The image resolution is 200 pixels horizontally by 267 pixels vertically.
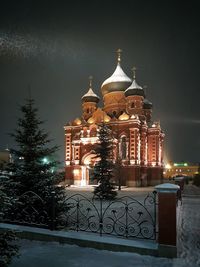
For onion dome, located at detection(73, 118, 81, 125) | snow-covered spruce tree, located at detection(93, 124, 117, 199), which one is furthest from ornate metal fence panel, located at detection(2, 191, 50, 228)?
onion dome, located at detection(73, 118, 81, 125)

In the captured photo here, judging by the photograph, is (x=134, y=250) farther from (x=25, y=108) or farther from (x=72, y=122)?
(x=72, y=122)

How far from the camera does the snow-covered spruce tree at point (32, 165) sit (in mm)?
10203

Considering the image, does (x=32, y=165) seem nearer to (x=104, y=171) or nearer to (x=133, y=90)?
(x=104, y=171)

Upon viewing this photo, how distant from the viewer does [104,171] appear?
67.2ft

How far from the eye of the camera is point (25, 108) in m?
11.2

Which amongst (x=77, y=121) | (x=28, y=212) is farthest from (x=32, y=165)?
(x=77, y=121)

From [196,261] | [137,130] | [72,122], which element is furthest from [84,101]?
[196,261]

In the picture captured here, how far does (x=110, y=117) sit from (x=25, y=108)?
31.7 metres

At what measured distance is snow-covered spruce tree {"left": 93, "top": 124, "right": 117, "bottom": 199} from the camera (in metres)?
19.8

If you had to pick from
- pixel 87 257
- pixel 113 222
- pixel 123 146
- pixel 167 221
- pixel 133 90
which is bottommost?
pixel 113 222

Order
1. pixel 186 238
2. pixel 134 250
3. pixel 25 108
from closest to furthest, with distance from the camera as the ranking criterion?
pixel 134 250 → pixel 186 238 → pixel 25 108

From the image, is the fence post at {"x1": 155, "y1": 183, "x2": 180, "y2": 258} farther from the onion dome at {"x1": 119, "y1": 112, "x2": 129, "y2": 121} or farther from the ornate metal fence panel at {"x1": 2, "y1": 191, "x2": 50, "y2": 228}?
the onion dome at {"x1": 119, "y1": 112, "x2": 129, "y2": 121}

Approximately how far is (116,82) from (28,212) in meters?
38.2

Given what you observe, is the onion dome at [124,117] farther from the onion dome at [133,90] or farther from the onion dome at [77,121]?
the onion dome at [77,121]
